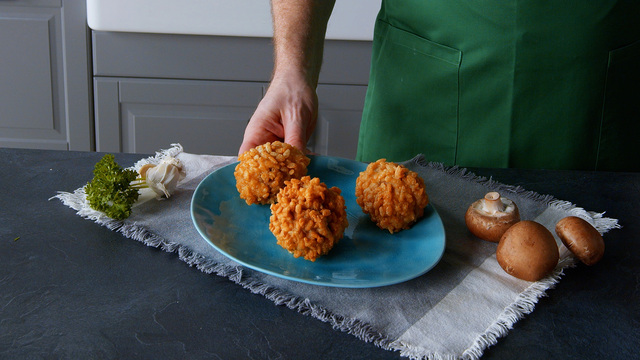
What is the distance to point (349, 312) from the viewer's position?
0.74 metres

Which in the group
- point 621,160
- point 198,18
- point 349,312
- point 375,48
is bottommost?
point 349,312

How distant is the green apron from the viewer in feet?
3.93

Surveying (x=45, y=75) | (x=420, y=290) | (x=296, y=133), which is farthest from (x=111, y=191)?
(x=45, y=75)

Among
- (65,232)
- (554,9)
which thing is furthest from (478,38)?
(65,232)

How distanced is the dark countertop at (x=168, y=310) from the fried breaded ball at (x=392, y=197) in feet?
0.73

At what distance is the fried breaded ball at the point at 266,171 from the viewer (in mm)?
933

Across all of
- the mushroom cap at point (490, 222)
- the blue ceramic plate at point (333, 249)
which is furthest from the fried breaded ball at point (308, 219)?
the mushroom cap at point (490, 222)

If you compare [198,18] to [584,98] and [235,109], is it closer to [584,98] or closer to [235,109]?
[235,109]

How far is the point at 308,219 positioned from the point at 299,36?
62 cm

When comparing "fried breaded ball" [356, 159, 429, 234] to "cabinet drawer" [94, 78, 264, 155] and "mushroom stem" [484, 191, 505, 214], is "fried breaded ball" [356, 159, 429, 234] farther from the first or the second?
"cabinet drawer" [94, 78, 264, 155]

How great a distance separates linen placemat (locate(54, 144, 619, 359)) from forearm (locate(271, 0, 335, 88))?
38 centimetres

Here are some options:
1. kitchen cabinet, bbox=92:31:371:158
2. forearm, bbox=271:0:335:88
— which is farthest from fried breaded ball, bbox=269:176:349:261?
kitchen cabinet, bbox=92:31:371:158

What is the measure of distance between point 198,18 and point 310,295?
1659 mm

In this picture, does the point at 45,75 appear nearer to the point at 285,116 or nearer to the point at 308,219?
the point at 285,116
